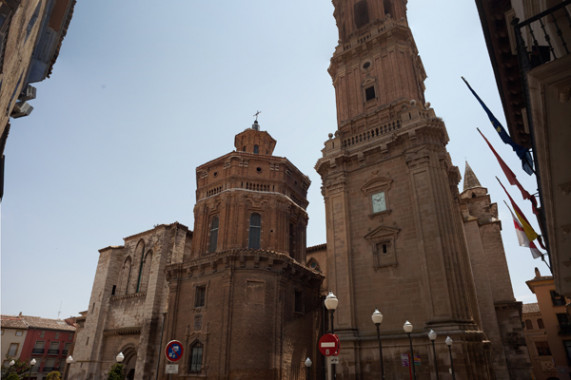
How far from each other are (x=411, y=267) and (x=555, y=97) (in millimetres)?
15064

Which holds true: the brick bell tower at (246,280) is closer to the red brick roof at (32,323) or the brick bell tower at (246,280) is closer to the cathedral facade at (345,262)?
the cathedral facade at (345,262)

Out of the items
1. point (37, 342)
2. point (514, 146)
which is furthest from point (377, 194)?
point (37, 342)

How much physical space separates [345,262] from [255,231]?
33.2 ft

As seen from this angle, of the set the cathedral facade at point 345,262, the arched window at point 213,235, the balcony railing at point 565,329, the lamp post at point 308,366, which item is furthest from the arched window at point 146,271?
the balcony railing at point 565,329

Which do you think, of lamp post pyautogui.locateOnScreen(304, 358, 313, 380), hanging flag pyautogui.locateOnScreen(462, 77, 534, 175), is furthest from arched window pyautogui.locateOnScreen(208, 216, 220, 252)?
hanging flag pyautogui.locateOnScreen(462, 77, 534, 175)

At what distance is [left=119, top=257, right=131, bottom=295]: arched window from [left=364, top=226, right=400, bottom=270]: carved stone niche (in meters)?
25.5

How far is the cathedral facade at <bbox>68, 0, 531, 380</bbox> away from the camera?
18.0 metres

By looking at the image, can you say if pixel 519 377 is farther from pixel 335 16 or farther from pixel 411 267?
pixel 335 16

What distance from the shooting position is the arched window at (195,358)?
24.6 metres

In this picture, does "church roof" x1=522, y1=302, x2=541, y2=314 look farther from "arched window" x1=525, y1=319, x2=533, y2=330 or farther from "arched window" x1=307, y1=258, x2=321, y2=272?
"arched window" x1=307, y1=258, x2=321, y2=272

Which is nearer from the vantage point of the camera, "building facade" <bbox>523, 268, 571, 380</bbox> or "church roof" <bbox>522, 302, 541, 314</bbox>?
"building facade" <bbox>523, 268, 571, 380</bbox>

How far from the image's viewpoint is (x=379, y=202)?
69.9ft

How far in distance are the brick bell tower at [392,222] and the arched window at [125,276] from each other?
897 inches

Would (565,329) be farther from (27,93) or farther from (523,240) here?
(27,93)
